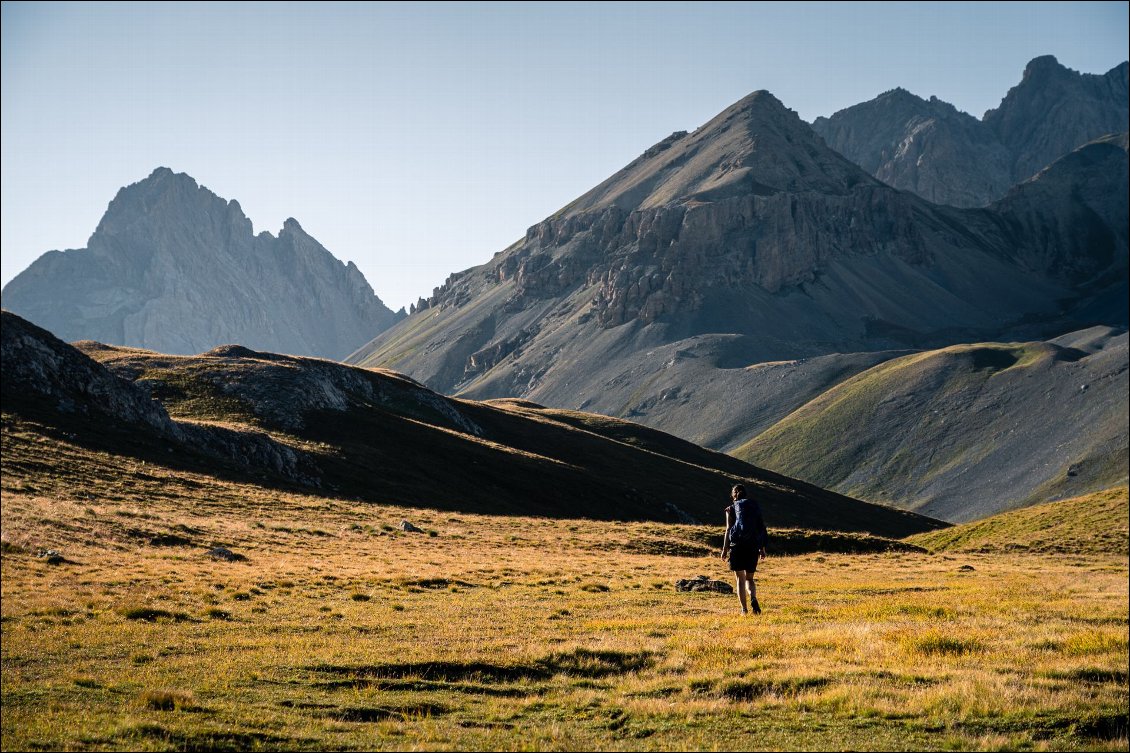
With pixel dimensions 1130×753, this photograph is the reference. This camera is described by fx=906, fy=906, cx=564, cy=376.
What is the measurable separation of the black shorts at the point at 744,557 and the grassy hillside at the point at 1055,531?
172 feet

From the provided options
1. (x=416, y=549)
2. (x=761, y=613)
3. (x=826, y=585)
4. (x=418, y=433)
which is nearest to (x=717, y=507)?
(x=418, y=433)

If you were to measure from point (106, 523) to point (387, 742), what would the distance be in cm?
3447

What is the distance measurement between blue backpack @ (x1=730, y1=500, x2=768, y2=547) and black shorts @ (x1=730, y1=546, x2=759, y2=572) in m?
0.17

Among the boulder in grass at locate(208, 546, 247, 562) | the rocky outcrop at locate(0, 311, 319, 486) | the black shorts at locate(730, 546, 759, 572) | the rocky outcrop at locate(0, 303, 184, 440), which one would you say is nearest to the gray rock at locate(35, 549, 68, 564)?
the boulder in grass at locate(208, 546, 247, 562)

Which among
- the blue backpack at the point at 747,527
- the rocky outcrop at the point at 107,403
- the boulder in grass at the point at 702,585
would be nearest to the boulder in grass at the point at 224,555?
the boulder in grass at the point at 702,585

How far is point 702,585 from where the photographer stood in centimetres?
3447

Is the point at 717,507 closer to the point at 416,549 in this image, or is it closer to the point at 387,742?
the point at 416,549

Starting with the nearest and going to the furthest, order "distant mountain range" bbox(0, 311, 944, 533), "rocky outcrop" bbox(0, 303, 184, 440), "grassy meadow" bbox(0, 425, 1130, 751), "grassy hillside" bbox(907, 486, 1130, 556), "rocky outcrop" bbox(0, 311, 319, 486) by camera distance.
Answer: "grassy meadow" bbox(0, 425, 1130, 751) → "grassy hillside" bbox(907, 486, 1130, 556) → "distant mountain range" bbox(0, 311, 944, 533) → "rocky outcrop" bbox(0, 311, 319, 486) → "rocky outcrop" bbox(0, 303, 184, 440)

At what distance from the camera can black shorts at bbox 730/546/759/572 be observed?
85.6ft

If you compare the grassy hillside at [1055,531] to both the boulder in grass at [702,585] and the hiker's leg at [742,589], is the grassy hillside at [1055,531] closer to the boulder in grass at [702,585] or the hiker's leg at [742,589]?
the boulder in grass at [702,585]

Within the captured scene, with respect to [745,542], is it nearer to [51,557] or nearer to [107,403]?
[51,557]

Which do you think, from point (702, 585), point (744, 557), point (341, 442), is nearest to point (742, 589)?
point (744, 557)

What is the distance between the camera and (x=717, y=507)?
384 feet

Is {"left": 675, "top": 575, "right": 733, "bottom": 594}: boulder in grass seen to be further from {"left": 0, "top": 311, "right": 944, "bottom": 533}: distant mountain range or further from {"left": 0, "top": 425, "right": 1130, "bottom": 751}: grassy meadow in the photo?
{"left": 0, "top": 311, "right": 944, "bottom": 533}: distant mountain range
